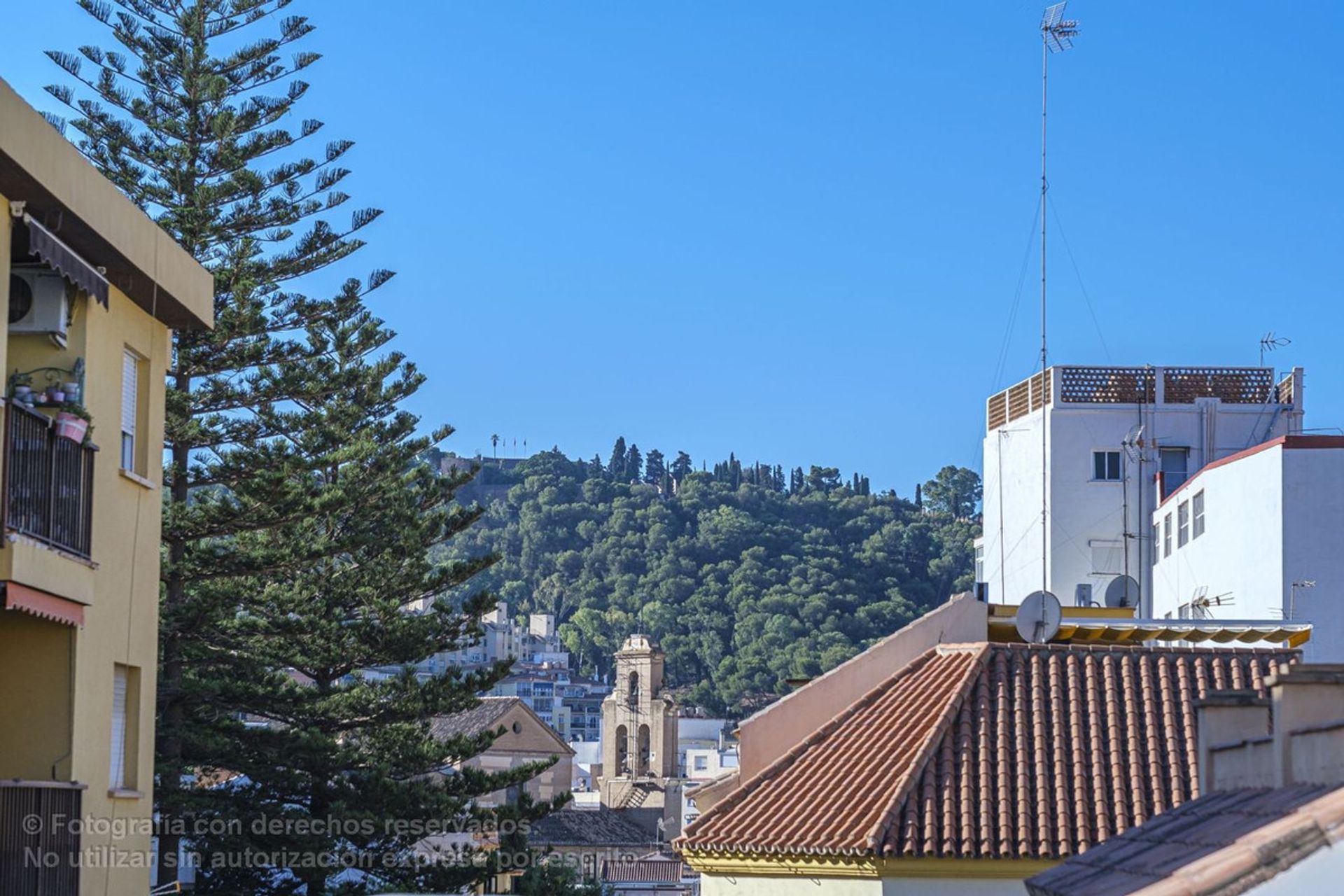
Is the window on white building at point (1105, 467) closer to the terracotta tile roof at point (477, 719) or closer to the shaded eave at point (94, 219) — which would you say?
the shaded eave at point (94, 219)

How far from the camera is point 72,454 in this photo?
43.5 feet

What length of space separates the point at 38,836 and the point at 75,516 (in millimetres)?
2206

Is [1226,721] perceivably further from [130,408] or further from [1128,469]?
[1128,469]

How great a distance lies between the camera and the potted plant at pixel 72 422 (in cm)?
1285

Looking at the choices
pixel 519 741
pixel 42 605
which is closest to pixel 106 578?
pixel 42 605

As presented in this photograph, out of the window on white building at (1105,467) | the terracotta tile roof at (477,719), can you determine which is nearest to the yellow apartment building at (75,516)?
the window on white building at (1105,467)

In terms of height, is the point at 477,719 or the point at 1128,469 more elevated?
the point at 1128,469

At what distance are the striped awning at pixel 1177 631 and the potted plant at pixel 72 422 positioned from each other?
12254mm

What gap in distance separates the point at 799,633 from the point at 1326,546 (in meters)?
116

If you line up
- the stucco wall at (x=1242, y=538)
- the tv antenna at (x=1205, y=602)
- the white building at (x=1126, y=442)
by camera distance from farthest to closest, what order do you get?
1. the white building at (x=1126, y=442)
2. the tv antenna at (x=1205, y=602)
3. the stucco wall at (x=1242, y=538)

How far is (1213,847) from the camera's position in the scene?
788 centimetres

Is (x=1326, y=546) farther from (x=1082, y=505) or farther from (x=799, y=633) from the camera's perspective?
(x=799, y=633)

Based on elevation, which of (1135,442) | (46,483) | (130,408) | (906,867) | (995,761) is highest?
(1135,442)

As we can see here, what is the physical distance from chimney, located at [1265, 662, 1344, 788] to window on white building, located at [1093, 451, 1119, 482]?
24.9 metres
